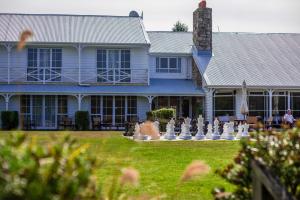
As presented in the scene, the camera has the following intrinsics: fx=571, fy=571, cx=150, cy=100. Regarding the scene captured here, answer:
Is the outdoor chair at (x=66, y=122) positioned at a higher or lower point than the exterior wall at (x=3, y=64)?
lower

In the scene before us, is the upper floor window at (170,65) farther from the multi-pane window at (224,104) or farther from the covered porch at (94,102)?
the multi-pane window at (224,104)

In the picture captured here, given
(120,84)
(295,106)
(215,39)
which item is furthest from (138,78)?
(295,106)

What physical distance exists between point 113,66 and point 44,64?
4184 millimetres

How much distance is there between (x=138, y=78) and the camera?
35062 mm

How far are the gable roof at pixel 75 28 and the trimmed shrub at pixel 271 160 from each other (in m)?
30.7

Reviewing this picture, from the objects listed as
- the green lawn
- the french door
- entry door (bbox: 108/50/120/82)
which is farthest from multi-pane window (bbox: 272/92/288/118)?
the green lawn

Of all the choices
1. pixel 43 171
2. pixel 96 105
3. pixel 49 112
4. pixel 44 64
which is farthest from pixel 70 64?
pixel 43 171

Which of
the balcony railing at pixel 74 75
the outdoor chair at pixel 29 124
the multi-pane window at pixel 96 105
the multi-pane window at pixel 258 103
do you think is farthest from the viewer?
the multi-pane window at pixel 258 103

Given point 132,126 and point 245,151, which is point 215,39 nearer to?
point 132,126

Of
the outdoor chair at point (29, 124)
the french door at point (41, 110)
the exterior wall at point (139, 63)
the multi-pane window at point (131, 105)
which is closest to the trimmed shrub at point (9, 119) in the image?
the outdoor chair at point (29, 124)

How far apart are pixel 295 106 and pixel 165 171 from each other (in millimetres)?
25588

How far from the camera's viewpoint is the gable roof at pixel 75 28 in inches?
1357

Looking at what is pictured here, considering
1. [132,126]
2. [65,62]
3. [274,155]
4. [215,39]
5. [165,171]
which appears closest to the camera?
[274,155]

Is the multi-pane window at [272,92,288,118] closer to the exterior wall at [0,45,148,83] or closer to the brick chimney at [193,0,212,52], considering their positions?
the brick chimney at [193,0,212,52]
